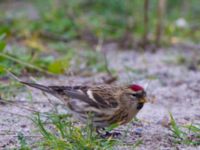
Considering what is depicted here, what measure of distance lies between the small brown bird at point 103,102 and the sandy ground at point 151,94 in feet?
0.53

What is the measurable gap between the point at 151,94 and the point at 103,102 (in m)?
1.78

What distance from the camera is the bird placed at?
16.1 feet

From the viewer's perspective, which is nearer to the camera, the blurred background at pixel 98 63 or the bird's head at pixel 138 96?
the blurred background at pixel 98 63

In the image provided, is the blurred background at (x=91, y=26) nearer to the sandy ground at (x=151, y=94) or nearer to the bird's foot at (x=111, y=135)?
the sandy ground at (x=151, y=94)

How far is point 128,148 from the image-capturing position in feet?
15.0

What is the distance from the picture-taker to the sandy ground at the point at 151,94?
4906 millimetres

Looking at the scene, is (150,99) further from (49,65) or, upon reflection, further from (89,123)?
(89,123)

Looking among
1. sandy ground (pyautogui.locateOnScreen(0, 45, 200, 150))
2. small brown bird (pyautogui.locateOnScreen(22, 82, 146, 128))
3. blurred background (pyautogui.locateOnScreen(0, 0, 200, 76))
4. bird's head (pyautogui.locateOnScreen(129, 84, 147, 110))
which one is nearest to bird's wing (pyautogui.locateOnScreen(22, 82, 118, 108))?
small brown bird (pyautogui.locateOnScreen(22, 82, 146, 128))

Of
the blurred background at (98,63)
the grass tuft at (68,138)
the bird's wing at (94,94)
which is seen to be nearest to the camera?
the grass tuft at (68,138)

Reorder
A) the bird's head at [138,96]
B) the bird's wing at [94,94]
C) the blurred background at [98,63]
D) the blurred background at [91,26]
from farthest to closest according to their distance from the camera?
1. the blurred background at [91,26]
2. the bird's head at [138,96]
3. the bird's wing at [94,94]
4. the blurred background at [98,63]

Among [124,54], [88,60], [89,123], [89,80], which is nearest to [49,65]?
[89,80]

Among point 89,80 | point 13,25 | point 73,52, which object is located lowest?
point 89,80

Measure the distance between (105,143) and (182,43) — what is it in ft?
16.9

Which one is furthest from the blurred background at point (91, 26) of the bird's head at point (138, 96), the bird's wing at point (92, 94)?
the bird's head at point (138, 96)
